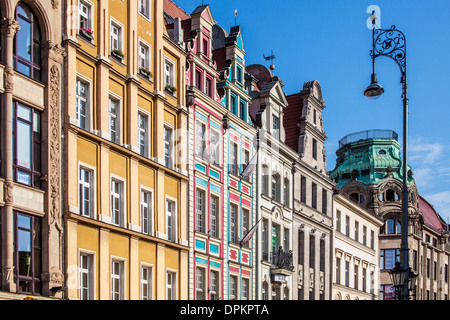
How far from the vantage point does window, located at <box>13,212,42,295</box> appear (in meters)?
23.6

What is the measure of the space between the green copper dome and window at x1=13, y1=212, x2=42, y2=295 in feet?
168

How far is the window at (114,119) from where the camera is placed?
97.6 ft

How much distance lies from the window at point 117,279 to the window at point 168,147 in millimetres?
5835

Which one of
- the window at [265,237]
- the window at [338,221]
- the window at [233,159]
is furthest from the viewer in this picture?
the window at [338,221]

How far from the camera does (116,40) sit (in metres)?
30.7

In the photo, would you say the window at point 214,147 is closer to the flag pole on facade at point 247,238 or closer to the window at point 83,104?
the flag pole on facade at point 247,238

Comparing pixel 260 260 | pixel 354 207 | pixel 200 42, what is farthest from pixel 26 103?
pixel 354 207

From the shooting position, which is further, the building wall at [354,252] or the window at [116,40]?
the building wall at [354,252]

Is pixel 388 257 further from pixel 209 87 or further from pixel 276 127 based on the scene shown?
pixel 209 87

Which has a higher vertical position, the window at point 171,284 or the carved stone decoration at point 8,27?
the carved stone decoration at point 8,27

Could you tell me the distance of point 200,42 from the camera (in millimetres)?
37562

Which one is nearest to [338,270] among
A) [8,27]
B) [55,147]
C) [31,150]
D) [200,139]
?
[200,139]

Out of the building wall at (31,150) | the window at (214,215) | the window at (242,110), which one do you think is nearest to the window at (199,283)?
the window at (214,215)

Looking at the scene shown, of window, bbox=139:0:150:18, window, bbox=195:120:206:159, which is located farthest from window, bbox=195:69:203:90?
window, bbox=139:0:150:18
